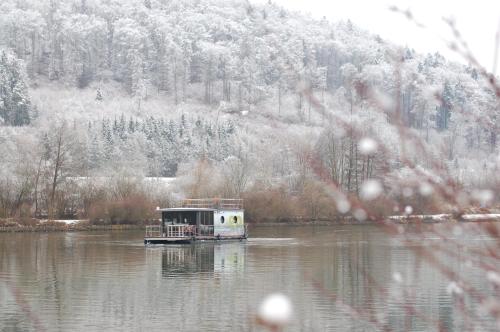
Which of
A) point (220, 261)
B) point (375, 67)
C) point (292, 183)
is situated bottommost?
point (220, 261)

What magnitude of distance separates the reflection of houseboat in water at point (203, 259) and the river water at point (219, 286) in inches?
1.8

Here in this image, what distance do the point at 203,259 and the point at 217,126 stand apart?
3758 inches

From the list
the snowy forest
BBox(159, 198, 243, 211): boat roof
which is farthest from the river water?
BBox(159, 198, 243, 211): boat roof

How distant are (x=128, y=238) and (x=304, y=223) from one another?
2088cm

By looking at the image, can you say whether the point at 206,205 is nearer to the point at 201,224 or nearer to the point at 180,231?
the point at 201,224

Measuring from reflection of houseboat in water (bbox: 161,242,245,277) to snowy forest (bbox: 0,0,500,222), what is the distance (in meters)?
5.87

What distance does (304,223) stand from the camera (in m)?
66.1

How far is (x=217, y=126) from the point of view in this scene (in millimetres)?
129500

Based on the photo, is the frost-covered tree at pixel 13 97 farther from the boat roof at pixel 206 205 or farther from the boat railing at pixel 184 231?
the boat railing at pixel 184 231

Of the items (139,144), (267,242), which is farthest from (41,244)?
(139,144)

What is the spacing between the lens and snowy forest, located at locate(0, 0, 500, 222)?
4.38m

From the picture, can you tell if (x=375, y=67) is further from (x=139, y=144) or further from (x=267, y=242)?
(x=267, y=242)

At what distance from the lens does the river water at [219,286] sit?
58.4 ft

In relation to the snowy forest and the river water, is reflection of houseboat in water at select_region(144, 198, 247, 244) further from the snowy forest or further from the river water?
the snowy forest
